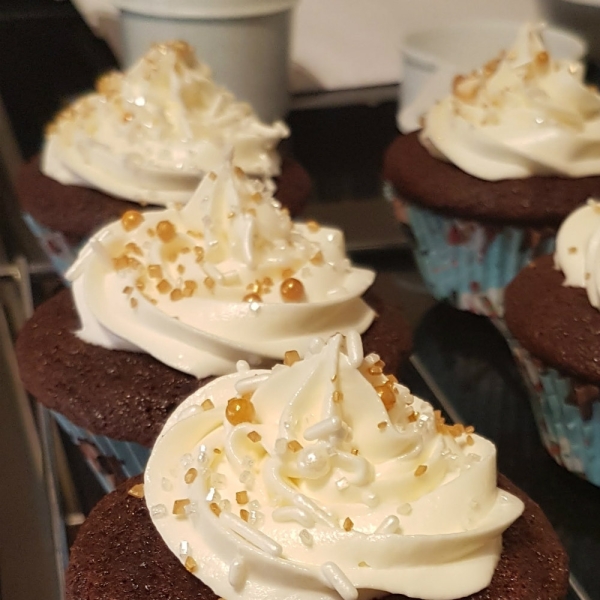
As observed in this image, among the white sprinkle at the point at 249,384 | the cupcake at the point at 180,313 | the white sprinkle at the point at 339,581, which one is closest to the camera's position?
the white sprinkle at the point at 339,581

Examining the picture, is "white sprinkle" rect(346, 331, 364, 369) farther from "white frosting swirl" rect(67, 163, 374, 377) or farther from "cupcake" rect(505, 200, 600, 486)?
"cupcake" rect(505, 200, 600, 486)

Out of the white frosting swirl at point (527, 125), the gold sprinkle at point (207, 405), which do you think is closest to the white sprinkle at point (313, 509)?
the gold sprinkle at point (207, 405)

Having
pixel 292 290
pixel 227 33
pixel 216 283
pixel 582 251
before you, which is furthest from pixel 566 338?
pixel 227 33

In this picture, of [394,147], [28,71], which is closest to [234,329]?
[394,147]

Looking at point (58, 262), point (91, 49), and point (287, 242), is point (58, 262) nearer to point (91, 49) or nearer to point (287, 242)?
point (287, 242)

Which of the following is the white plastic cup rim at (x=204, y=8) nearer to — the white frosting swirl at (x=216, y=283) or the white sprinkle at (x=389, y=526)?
the white frosting swirl at (x=216, y=283)

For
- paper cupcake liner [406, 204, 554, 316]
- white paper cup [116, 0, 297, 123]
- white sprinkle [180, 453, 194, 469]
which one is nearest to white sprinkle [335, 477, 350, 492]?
white sprinkle [180, 453, 194, 469]
